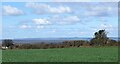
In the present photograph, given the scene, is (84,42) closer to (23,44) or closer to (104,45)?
(104,45)

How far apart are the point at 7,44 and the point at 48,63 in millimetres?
16016

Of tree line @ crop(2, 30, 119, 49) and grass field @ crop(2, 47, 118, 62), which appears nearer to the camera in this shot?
grass field @ crop(2, 47, 118, 62)

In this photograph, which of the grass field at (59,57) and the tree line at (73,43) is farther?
the tree line at (73,43)

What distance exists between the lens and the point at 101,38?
35.6 m

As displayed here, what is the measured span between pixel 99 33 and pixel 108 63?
805 inches

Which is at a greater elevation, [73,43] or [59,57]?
[73,43]

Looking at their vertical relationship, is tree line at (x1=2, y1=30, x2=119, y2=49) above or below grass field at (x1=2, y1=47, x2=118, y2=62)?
above

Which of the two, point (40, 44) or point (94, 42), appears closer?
point (40, 44)

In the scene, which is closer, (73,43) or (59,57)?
(59,57)

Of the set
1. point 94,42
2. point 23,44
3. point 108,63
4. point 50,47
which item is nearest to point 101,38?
point 94,42

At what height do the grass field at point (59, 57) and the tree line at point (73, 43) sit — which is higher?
the tree line at point (73, 43)

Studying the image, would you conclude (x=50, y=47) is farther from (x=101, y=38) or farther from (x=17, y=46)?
(x=101, y=38)

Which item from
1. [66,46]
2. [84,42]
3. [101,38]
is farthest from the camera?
[101,38]

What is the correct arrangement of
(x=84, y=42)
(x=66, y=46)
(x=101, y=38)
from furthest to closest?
(x=101, y=38) < (x=84, y=42) < (x=66, y=46)
